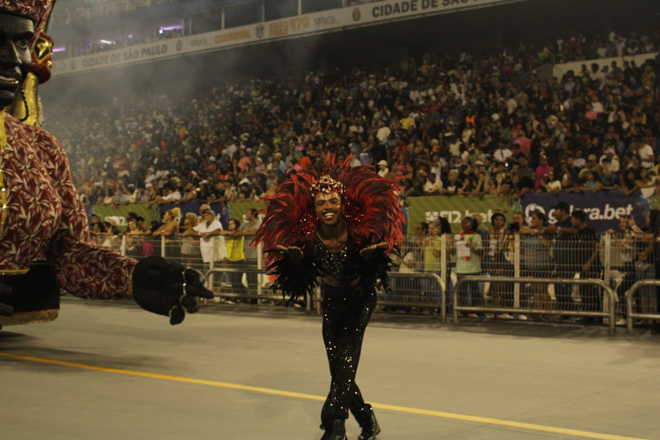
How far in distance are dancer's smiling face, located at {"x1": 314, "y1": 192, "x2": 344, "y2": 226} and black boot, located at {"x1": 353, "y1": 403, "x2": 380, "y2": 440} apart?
1146mm

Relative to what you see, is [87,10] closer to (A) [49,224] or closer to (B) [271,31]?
(B) [271,31]

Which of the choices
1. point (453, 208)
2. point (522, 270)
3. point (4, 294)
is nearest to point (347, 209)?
point (4, 294)

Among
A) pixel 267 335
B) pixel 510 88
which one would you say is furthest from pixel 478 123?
pixel 267 335

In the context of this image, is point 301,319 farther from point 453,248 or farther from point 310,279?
point 310,279

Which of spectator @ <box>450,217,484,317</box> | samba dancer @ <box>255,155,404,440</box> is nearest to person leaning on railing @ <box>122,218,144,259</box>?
spectator @ <box>450,217,484,317</box>

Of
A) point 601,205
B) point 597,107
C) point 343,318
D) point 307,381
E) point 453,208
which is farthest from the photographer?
point 597,107

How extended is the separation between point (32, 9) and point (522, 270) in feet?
22.9

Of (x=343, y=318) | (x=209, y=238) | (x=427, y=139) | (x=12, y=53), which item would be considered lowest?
(x=343, y=318)

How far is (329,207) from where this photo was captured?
4.46 m

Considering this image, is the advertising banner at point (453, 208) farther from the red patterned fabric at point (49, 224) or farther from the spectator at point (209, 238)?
the red patterned fabric at point (49, 224)

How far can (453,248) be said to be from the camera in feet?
35.4

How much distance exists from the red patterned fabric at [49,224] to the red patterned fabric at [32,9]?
3.26ft

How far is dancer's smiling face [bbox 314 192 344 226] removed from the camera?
4453mm

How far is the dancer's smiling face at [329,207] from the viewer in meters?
4.45
